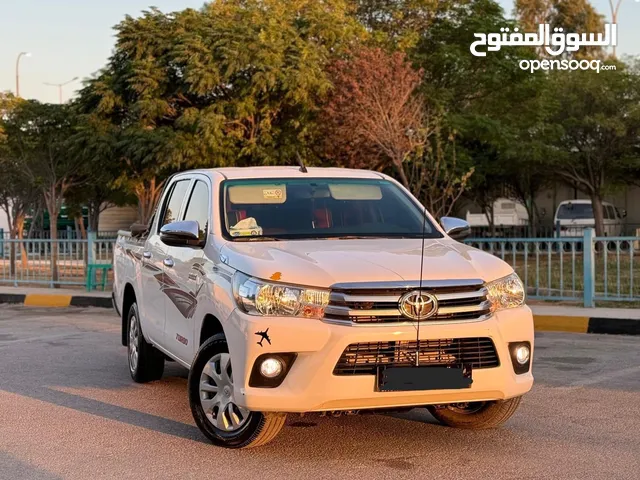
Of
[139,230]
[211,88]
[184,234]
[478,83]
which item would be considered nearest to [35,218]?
[211,88]

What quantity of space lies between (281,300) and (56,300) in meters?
13.2

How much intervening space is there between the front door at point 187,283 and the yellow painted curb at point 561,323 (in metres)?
6.39

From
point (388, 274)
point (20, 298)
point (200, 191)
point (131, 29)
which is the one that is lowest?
point (20, 298)

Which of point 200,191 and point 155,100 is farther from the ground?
point 155,100

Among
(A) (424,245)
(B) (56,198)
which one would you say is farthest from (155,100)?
(A) (424,245)

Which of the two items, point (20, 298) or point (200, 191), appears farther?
point (20, 298)

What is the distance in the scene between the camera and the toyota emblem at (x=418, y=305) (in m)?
5.03

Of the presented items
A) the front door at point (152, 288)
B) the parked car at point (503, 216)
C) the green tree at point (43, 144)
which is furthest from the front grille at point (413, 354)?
the parked car at point (503, 216)

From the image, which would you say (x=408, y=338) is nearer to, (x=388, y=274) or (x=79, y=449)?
(x=388, y=274)

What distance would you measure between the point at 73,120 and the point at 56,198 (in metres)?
6.22

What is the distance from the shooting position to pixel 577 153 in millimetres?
32000

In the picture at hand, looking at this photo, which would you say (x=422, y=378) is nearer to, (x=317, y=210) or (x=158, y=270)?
(x=317, y=210)

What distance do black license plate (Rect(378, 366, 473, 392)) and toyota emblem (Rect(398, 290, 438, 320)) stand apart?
11.4 inches

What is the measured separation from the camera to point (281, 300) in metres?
5.12
